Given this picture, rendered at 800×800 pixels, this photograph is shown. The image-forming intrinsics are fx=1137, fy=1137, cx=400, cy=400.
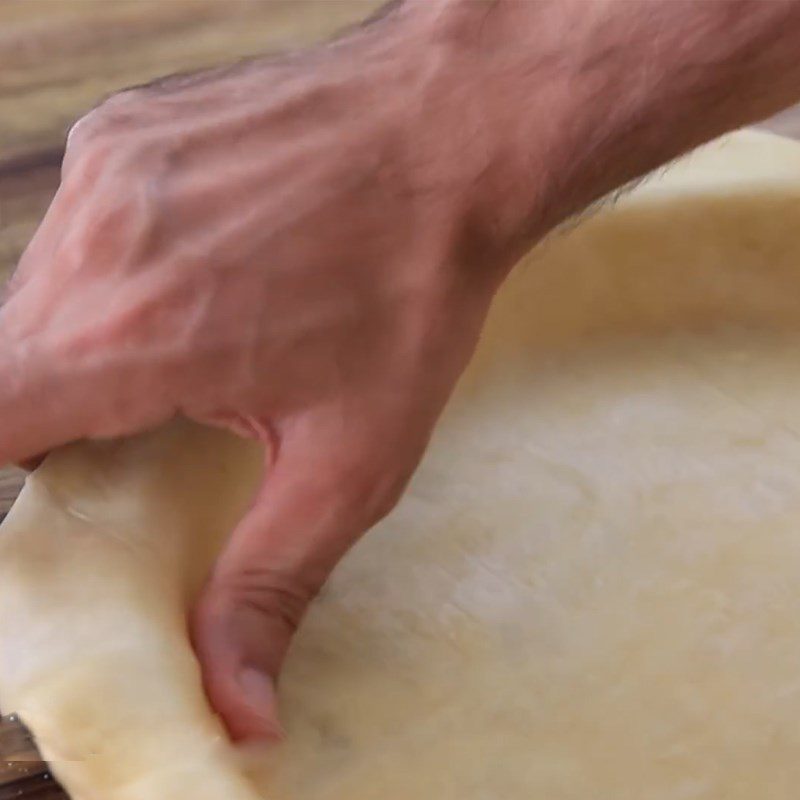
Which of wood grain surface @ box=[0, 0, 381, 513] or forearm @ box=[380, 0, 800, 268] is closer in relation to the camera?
forearm @ box=[380, 0, 800, 268]

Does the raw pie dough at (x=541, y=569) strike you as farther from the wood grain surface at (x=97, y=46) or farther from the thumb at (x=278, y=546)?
the wood grain surface at (x=97, y=46)

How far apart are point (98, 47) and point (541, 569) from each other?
59cm

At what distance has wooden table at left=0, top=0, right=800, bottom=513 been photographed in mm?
818

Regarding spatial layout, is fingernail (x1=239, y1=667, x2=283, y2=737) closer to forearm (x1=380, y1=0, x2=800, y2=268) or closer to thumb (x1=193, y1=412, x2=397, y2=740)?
thumb (x1=193, y1=412, x2=397, y2=740)

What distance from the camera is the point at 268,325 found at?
1.47 ft

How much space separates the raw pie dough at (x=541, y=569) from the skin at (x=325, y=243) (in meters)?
0.04

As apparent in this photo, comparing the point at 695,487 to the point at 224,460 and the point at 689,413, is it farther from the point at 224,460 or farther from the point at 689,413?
the point at 224,460

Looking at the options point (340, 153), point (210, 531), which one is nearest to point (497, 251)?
point (340, 153)

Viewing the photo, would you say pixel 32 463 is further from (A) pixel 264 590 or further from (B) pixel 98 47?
(B) pixel 98 47

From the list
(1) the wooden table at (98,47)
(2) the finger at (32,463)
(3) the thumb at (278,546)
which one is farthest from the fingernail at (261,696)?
(1) the wooden table at (98,47)

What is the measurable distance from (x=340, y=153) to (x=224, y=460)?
0.16 metres

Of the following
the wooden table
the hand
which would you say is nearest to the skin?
the hand

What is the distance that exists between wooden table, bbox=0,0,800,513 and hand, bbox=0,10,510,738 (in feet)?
1.09

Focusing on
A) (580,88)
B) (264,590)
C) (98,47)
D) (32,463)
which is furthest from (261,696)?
(98,47)
